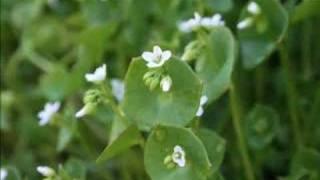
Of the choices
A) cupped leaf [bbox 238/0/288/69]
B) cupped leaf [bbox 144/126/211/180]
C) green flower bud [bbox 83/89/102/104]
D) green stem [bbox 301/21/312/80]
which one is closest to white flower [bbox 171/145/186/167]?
cupped leaf [bbox 144/126/211/180]

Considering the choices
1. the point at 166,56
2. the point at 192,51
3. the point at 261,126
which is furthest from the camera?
the point at 261,126

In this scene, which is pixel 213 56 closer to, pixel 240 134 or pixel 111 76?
pixel 240 134

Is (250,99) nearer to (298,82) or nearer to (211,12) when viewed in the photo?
(298,82)

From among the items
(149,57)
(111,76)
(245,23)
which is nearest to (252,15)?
(245,23)

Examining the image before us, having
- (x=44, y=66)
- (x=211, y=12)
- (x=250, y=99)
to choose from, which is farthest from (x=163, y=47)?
(x=44, y=66)

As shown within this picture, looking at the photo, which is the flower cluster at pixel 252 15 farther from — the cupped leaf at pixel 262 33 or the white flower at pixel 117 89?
the white flower at pixel 117 89

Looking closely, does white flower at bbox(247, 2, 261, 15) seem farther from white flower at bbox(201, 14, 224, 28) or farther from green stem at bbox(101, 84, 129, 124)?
green stem at bbox(101, 84, 129, 124)

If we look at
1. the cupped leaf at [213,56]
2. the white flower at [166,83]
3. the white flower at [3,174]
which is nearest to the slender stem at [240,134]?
the cupped leaf at [213,56]
